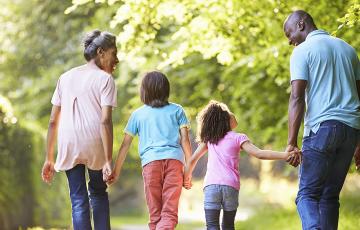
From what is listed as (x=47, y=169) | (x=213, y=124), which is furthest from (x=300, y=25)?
(x=47, y=169)

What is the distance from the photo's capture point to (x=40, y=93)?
69.5ft

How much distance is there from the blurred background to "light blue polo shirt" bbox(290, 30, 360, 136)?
1.75m

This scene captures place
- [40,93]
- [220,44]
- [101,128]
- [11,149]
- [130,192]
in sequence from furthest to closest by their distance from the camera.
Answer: [130,192]
[40,93]
[11,149]
[220,44]
[101,128]

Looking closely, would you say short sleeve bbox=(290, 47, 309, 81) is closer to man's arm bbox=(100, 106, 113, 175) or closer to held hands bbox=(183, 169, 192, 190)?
held hands bbox=(183, 169, 192, 190)

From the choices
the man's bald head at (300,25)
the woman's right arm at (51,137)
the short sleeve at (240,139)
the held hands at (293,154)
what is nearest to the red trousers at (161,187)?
the short sleeve at (240,139)

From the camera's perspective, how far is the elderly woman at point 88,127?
7453 mm

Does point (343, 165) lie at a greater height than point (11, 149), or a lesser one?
greater

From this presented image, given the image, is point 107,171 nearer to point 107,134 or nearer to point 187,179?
point 107,134

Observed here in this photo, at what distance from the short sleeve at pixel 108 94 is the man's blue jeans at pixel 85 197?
21.9 inches

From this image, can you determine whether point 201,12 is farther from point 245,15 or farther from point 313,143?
point 313,143

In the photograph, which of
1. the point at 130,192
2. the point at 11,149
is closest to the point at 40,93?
the point at 11,149

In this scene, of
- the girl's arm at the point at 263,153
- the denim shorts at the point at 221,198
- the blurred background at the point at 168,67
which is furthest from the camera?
the blurred background at the point at 168,67

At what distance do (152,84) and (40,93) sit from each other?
1387 cm

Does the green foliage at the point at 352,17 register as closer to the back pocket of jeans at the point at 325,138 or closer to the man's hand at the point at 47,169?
the back pocket of jeans at the point at 325,138
